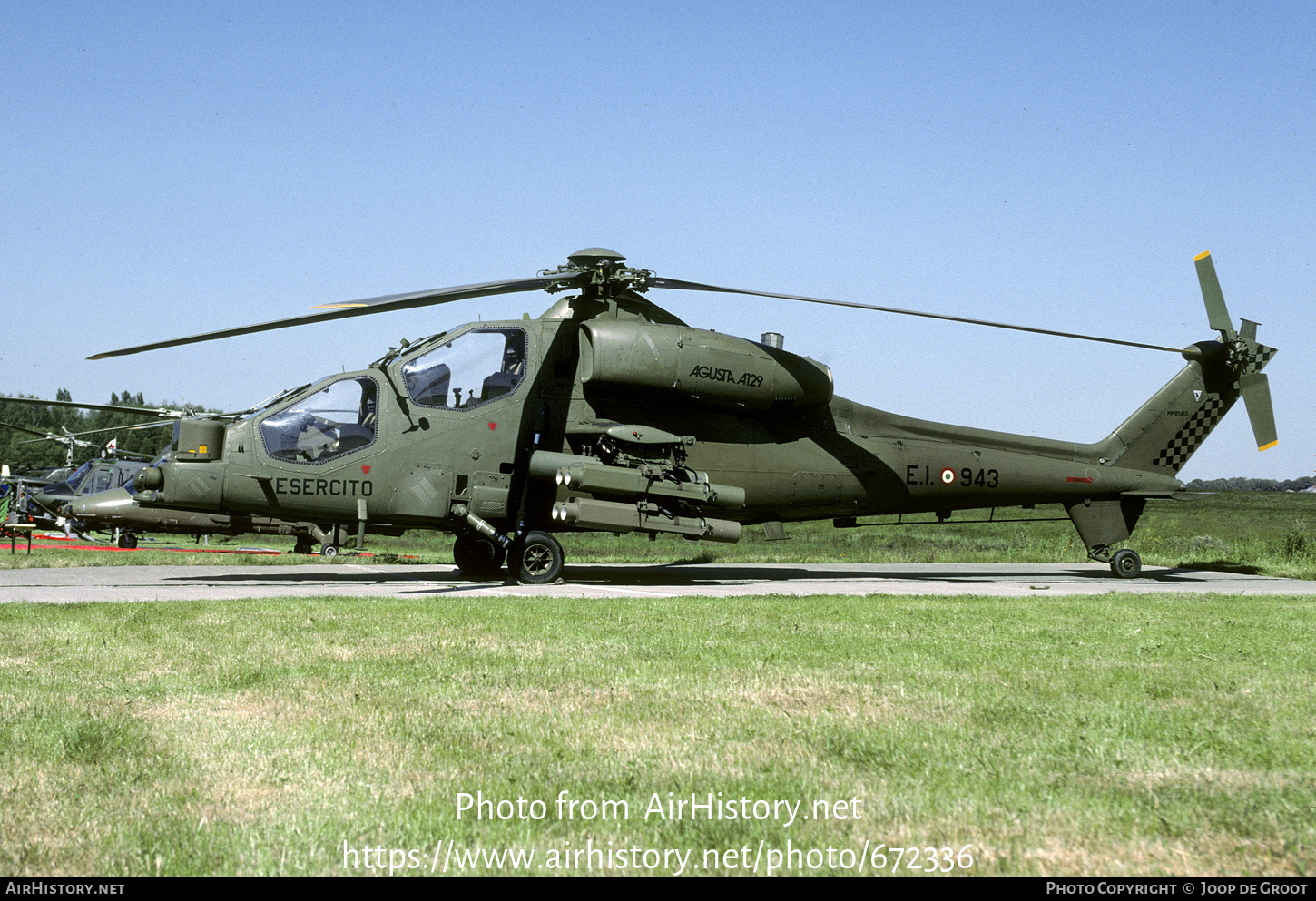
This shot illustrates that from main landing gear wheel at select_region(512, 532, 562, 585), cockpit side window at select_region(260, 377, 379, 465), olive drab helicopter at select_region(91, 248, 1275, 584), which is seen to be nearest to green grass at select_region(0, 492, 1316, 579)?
olive drab helicopter at select_region(91, 248, 1275, 584)

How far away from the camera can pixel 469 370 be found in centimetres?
1423

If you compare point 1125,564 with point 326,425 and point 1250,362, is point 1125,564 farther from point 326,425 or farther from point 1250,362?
point 326,425

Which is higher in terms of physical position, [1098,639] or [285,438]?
[285,438]

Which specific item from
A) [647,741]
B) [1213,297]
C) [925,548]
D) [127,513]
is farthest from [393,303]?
[925,548]

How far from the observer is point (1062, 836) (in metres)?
3.29

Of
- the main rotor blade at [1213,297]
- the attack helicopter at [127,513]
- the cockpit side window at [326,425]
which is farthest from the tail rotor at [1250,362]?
the attack helicopter at [127,513]

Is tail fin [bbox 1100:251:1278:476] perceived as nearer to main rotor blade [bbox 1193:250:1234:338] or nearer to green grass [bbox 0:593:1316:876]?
main rotor blade [bbox 1193:250:1234:338]

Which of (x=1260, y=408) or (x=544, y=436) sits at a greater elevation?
(x=1260, y=408)

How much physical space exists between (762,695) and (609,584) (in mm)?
8625

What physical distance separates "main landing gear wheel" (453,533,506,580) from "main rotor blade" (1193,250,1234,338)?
1286 cm

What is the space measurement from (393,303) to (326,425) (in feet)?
9.03

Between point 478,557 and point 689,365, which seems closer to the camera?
point 689,365

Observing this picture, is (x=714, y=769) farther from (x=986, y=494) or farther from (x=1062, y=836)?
(x=986, y=494)
